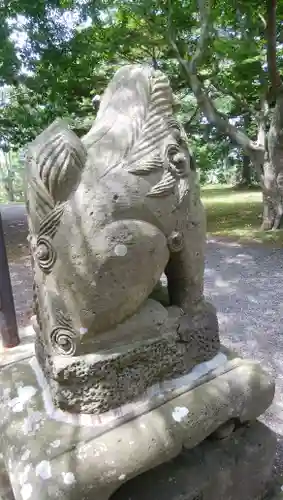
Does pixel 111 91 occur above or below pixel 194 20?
below

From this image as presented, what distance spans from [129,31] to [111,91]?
5753 mm

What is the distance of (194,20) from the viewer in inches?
270

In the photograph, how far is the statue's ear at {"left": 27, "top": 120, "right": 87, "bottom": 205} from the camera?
4.75ft

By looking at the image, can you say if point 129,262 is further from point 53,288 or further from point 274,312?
point 274,312

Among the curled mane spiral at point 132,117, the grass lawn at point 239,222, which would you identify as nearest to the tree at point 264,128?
→ the grass lawn at point 239,222

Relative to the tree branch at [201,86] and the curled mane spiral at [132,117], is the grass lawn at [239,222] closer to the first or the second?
the tree branch at [201,86]

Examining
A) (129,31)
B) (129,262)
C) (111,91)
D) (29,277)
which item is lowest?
(29,277)

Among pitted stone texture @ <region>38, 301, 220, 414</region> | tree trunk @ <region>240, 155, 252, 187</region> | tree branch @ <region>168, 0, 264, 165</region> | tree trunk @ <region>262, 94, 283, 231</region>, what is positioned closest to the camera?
pitted stone texture @ <region>38, 301, 220, 414</region>

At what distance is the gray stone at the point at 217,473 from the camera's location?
1619mm

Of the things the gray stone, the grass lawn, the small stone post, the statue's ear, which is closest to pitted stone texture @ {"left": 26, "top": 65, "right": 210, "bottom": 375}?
the statue's ear

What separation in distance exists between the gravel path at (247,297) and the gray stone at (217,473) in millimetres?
316

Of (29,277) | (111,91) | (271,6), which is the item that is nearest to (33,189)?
(111,91)

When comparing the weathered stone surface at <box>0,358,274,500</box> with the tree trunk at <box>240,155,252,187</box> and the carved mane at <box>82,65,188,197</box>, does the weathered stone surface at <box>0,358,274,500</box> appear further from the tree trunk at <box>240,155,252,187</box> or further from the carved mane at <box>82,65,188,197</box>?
the tree trunk at <box>240,155,252,187</box>

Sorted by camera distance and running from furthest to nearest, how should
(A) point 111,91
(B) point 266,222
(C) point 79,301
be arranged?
(B) point 266,222 → (A) point 111,91 → (C) point 79,301
